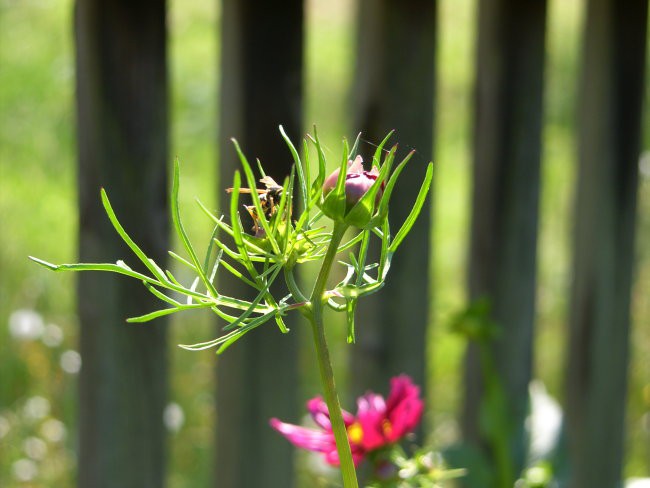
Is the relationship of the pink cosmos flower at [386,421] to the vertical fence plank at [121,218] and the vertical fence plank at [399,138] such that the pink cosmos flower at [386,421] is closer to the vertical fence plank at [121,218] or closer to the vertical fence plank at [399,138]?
the vertical fence plank at [121,218]

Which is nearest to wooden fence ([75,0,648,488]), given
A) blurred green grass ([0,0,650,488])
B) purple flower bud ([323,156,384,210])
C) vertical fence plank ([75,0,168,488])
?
vertical fence plank ([75,0,168,488])

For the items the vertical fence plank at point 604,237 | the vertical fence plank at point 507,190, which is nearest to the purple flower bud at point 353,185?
the vertical fence plank at point 507,190

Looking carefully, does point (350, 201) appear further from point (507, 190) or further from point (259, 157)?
point (507, 190)

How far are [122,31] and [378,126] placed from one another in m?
0.35

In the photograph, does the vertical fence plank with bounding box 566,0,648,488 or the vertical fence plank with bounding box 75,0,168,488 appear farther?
the vertical fence plank with bounding box 566,0,648,488

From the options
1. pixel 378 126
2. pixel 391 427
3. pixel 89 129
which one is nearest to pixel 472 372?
pixel 378 126

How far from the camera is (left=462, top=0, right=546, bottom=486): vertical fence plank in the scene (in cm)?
121

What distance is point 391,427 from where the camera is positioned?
0.54m

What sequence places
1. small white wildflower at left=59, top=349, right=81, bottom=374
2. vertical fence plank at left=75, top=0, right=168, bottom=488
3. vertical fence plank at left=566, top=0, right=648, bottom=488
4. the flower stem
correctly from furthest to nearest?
small white wildflower at left=59, top=349, right=81, bottom=374 < vertical fence plank at left=566, top=0, right=648, bottom=488 < vertical fence plank at left=75, top=0, right=168, bottom=488 < the flower stem

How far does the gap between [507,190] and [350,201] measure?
3.25 feet

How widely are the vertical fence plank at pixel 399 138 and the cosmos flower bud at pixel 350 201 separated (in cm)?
79

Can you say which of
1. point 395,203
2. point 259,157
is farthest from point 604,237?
point 259,157

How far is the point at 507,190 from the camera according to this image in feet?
4.13

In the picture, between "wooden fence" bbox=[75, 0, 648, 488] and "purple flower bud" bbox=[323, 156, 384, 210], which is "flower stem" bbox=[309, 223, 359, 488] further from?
"wooden fence" bbox=[75, 0, 648, 488]
